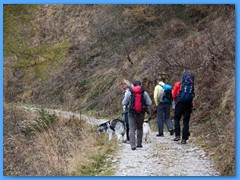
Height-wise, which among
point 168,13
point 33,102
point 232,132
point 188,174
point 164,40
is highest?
point 168,13

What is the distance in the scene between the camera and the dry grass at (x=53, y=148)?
8188 mm

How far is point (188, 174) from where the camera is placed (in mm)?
7055

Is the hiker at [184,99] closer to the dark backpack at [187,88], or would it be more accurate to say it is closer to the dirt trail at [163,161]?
the dark backpack at [187,88]

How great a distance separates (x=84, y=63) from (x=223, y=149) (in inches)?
559

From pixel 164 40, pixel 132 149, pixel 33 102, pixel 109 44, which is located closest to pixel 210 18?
pixel 164 40

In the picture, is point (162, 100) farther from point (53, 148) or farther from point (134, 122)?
point (53, 148)

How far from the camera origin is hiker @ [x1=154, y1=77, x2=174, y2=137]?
10.2 metres

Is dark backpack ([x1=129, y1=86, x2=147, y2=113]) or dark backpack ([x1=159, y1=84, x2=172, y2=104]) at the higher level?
dark backpack ([x1=159, y1=84, x2=172, y2=104])

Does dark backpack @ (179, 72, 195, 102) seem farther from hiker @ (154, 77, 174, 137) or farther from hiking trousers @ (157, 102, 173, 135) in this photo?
hiking trousers @ (157, 102, 173, 135)

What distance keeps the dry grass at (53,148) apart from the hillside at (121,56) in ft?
4.91

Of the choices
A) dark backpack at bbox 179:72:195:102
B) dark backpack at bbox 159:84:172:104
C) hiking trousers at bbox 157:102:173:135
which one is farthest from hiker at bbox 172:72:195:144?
hiking trousers at bbox 157:102:173:135

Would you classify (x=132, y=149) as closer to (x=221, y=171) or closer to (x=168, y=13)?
(x=221, y=171)

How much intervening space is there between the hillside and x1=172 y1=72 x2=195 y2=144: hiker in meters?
0.46

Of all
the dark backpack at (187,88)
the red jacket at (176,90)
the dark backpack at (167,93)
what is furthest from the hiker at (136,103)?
the dark backpack at (167,93)
